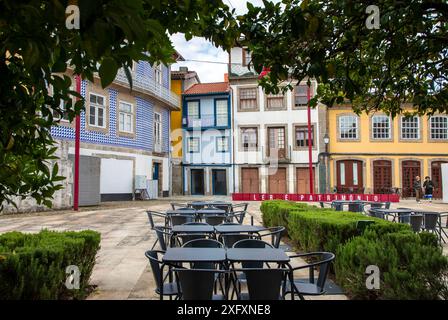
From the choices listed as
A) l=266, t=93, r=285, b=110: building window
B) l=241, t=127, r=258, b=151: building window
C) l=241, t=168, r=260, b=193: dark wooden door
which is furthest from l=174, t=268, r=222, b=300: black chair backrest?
l=266, t=93, r=285, b=110: building window

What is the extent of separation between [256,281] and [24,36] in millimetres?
2268

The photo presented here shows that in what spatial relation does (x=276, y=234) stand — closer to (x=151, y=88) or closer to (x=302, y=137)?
(x=151, y=88)

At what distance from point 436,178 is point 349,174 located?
5.37m

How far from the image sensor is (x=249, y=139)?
2619cm

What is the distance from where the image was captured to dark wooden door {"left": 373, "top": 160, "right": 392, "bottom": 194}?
24.5 meters

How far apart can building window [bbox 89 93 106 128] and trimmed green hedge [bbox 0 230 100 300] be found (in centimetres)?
1446

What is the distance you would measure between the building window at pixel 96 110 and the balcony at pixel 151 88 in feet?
4.13

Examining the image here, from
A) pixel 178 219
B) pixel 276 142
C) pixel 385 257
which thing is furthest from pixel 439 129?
pixel 385 257

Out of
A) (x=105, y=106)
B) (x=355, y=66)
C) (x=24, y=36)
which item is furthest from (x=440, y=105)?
(x=105, y=106)

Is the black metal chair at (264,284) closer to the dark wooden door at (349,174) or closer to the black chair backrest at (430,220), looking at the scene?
the black chair backrest at (430,220)

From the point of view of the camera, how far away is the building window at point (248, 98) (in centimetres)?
2636

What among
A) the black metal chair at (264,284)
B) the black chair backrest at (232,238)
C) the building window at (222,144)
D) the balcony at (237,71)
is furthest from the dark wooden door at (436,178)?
the black metal chair at (264,284)

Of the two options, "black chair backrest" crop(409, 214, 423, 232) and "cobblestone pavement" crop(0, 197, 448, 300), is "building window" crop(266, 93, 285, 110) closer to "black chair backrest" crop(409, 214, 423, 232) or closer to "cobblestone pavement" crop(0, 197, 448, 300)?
"cobblestone pavement" crop(0, 197, 448, 300)

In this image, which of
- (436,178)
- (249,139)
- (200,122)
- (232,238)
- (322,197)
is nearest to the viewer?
(232,238)
